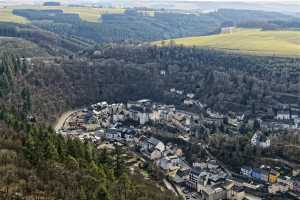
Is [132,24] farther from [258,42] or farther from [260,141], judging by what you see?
[260,141]

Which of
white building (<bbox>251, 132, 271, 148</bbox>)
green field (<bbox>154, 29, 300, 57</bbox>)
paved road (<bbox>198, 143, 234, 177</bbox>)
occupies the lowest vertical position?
paved road (<bbox>198, 143, 234, 177</bbox>)

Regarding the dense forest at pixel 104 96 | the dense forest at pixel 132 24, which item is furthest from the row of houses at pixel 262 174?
the dense forest at pixel 132 24

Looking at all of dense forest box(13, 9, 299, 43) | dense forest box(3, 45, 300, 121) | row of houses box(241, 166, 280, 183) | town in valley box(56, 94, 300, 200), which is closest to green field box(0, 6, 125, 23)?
dense forest box(13, 9, 299, 43)

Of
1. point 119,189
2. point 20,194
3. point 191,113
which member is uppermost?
point 20,194

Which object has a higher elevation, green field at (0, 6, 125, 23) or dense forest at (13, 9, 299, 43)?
green field at (0, 6, 125, 23)

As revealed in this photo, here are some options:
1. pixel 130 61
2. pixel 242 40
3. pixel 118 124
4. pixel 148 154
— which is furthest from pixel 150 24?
pixel 148 154

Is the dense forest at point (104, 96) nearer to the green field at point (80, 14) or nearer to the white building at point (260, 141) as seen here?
the white building at point (260, 141)

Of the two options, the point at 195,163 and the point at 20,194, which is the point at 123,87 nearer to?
the point at 195,163

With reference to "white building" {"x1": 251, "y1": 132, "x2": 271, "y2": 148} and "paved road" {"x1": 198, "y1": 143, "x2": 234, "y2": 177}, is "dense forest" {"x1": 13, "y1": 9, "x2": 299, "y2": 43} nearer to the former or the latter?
"paved road" {"x1": 198, "y1": 143, "x2": 234, "y2": 177}
